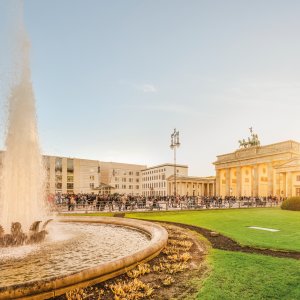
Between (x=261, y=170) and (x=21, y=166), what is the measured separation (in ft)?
254

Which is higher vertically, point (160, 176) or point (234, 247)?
point (234, 247)

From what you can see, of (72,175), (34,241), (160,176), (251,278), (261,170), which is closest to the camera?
(251,278)

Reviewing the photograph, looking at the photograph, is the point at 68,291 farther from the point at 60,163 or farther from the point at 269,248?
the point at 60,163

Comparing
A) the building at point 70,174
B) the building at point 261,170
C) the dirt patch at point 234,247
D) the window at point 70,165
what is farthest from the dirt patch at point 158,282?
the window at point 70,165

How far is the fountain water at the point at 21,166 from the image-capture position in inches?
472

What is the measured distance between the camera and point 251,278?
7211 millimetres

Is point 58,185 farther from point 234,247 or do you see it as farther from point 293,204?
point 234,247

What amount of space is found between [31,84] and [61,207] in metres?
19.0

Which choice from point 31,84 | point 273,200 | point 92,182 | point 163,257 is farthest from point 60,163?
point 163,257

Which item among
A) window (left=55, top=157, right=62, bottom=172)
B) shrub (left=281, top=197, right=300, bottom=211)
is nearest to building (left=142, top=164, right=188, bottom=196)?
window (left=55, top=157, right=62, bottom=172)

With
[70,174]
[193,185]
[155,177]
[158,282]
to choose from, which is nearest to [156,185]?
[155,177]

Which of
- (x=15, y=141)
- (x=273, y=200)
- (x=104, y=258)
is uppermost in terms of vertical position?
(x=15, y=141)

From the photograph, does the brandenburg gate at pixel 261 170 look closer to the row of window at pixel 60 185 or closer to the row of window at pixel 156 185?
the row of window at pixel 156 185

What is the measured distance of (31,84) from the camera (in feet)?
45.7
